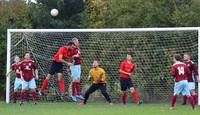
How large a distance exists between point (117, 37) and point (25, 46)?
367cm

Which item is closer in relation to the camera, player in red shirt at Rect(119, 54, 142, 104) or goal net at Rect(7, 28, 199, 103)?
player in red shirt at Rect(119, 54, 142, 104)

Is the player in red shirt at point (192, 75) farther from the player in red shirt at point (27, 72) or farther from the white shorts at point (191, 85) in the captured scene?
the player in red shirt at point (27, 72)

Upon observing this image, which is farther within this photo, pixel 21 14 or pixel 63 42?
pixel 21 14

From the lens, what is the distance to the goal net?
24.1 m

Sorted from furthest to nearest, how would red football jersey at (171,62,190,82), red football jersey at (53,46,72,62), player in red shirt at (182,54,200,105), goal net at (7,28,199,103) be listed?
1. goal net at (7,28,199,103)
2. player in red shirt at (182,54,200,105)
3. red football jersey at (53,46,72,62)
4. red football jersey at (171,62,190,82)

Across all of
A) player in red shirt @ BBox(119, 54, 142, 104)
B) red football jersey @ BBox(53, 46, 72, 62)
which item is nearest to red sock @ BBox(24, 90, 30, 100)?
red football jersey @ BBox(53, 46, 72, 62)

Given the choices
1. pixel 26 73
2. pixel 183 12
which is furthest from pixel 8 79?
pixel 183 12

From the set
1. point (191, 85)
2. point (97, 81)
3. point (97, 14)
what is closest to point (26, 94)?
point (97, 81)

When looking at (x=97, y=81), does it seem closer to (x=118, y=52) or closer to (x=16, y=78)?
(x=16, y=78)

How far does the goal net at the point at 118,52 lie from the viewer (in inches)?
949

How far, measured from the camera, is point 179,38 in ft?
79.5

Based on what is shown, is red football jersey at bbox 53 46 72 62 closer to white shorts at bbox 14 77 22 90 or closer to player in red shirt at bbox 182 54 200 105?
white shorts at bbox 14 77 22 90

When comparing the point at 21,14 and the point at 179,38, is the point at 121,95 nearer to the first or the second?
the point at 179,38

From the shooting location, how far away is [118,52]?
24703 millimetres
